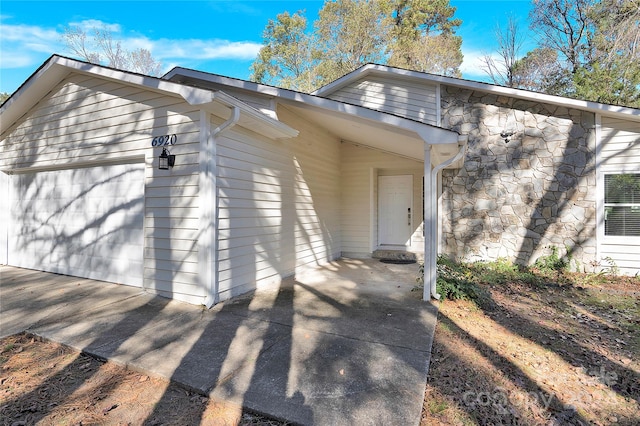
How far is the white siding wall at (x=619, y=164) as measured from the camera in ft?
20.1

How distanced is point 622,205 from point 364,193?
204 inches

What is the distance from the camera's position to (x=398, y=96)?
26.0 feet

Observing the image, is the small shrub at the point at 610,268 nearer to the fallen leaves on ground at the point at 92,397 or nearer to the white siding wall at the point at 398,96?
the white siding wall at the point at 398,96

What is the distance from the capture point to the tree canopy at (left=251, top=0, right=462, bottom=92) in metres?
15.9

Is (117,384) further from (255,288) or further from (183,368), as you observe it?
(255,288)

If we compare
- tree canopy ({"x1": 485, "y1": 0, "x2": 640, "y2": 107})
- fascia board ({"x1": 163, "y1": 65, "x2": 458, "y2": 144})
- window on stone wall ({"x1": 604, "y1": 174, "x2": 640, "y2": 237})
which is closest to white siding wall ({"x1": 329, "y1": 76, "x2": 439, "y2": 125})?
fascia board ({"x1": 163, "y1": 65, "x2": 458, "y2": 144})

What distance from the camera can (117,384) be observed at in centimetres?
245

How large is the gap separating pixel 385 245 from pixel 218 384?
253 inches

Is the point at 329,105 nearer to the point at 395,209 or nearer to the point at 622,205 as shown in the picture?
the point at 395,209

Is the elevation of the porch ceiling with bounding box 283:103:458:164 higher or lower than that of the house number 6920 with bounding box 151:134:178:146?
higher

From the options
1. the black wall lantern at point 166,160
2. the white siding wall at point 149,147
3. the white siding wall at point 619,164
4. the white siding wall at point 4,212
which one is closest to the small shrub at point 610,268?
the white siding wall at point 619,164

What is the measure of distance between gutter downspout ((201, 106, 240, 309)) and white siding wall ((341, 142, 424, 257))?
14.9 ft

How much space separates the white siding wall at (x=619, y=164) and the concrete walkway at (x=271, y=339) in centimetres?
450

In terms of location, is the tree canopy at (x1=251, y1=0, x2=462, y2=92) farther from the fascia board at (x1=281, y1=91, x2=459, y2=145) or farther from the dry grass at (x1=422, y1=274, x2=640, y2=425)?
the dry grass at (x1=422, y1=274, x2=640, y2=425)
